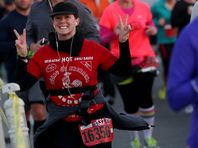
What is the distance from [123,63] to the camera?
5699mm

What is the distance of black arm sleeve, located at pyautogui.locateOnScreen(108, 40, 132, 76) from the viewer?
223 inches

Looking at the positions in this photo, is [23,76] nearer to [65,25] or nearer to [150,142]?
[65,25]

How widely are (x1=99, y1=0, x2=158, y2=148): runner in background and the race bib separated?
2.41 m

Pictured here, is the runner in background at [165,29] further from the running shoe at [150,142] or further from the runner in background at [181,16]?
the running shoe at [150,142]

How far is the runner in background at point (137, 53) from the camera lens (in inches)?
317

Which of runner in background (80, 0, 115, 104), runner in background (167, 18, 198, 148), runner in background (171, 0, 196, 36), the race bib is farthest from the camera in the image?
runner in background (171, 0, 196, 36)

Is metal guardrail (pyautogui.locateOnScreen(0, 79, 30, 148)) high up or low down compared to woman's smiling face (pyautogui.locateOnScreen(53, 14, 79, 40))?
down

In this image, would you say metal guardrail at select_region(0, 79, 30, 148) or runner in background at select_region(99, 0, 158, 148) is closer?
metal guardrail at select_region(0, 79, 30, 148)

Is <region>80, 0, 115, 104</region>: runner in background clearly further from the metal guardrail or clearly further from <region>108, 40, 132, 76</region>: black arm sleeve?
the metal guardrail

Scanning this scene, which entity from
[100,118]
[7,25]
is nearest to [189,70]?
[100,118]

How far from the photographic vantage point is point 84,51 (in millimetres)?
5695

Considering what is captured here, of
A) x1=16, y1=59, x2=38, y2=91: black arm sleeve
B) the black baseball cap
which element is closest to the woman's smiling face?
the black baseball cap

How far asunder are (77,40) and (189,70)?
1756mm

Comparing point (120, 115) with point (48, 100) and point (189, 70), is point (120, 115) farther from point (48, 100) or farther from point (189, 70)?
point (189, 70)
